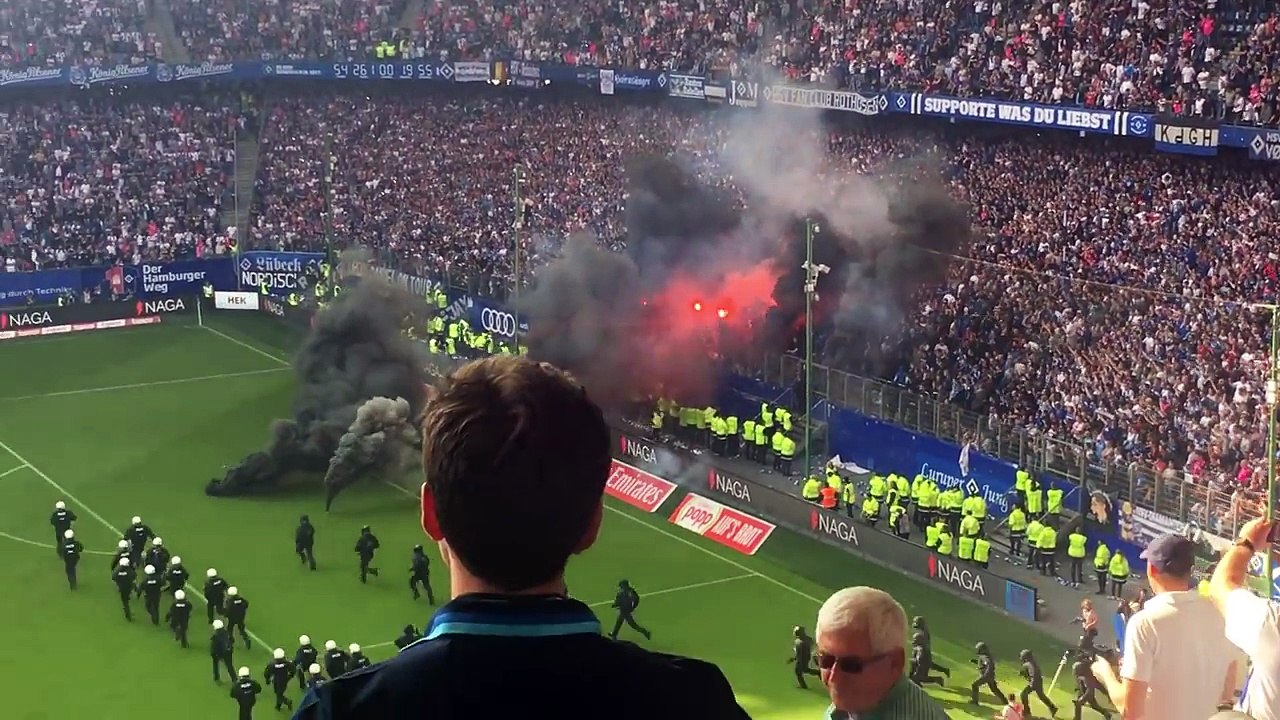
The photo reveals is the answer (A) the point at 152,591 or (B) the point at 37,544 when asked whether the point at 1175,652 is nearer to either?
(A) the point at 152,591

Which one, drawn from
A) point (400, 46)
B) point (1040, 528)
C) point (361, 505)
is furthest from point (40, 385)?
point (1040, 528)

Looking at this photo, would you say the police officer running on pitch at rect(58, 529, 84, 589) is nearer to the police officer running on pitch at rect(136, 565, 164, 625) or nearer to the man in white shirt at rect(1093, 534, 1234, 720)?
the police officer running on pitch at rect(136, 565, 164, 625)

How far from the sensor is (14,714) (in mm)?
24016

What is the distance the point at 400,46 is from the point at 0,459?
82.4ft

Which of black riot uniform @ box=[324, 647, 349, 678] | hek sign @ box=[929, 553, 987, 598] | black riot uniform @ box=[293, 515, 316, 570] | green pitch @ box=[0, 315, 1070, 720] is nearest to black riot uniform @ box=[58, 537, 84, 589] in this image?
green pitch @ box=[0, 315, 1070, 720]

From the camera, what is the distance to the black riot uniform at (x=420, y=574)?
1081 inches

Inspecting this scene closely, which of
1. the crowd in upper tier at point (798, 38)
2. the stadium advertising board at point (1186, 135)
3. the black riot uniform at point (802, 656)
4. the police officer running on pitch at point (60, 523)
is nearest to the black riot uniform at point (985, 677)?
the black riot uniform at point (802, 656)

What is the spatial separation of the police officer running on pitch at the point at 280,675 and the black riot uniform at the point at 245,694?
75 cm

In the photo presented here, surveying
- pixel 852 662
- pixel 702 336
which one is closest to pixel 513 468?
pixel 852 662

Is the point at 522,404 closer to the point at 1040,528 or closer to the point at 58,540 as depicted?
the point at 1040,528

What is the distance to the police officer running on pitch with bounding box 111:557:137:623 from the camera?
1078 inches

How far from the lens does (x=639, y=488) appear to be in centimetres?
3316

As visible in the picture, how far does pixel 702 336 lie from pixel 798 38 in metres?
10.9

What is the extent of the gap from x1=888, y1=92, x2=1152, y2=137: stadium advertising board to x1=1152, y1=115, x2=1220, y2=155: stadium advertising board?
318 millimetres
